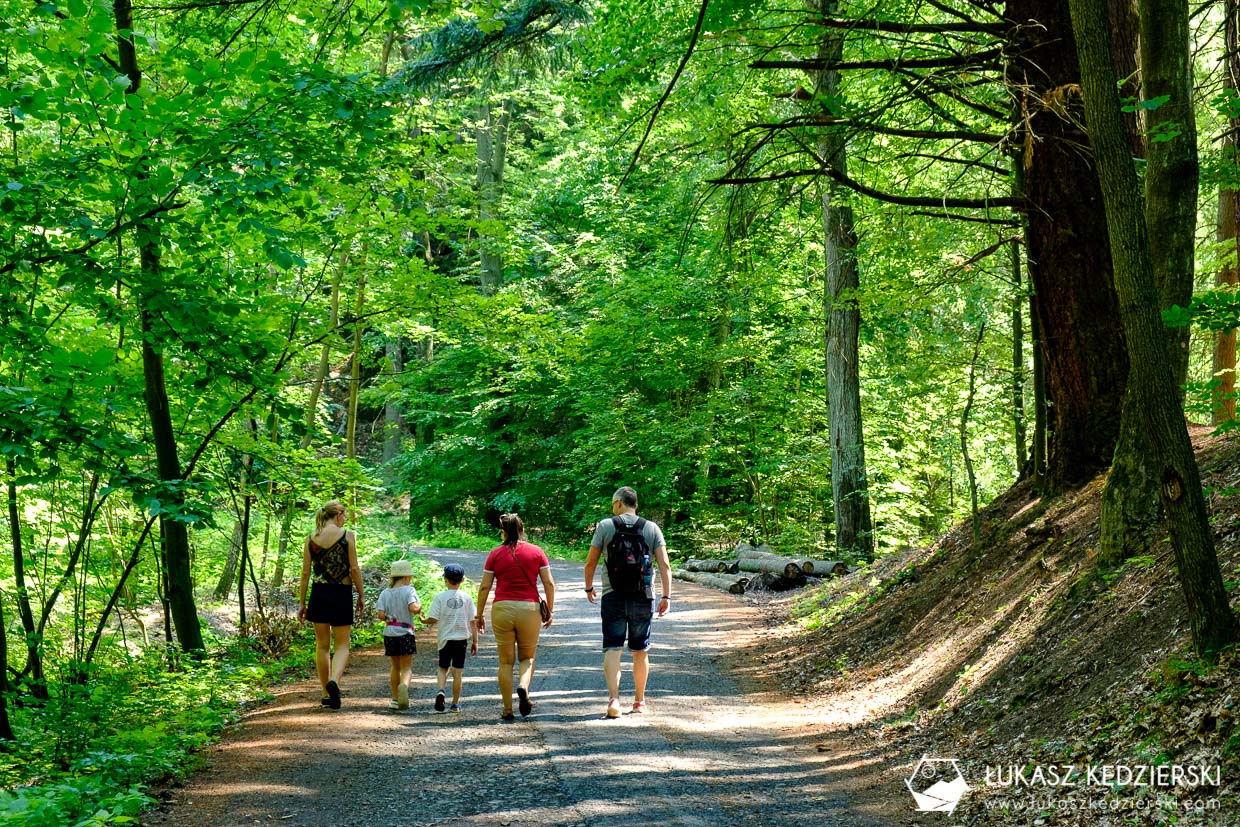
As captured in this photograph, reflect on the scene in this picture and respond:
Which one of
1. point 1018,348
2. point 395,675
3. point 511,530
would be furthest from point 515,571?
point 1018,348

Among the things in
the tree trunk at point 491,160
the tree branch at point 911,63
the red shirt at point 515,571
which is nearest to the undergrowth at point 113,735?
the red shirt at point 515,571

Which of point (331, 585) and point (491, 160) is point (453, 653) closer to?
point (331, 585)

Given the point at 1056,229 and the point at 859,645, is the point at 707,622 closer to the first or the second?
the point at 859,645

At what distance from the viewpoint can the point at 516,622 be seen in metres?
8.22

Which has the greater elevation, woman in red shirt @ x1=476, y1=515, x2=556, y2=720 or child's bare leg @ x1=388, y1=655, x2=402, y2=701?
woman in red shirt @ x1=476, y1=515, x2=556, y2=720

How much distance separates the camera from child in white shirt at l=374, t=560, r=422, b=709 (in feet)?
27.2

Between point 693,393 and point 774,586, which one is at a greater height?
point 693,393

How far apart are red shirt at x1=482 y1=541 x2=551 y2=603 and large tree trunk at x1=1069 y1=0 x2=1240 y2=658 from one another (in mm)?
4882

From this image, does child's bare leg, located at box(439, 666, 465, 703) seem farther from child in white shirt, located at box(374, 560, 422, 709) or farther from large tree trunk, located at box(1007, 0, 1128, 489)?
large tree trunk, located at box(1007, 0, 1128, 489)

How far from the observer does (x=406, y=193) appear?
11.6 m

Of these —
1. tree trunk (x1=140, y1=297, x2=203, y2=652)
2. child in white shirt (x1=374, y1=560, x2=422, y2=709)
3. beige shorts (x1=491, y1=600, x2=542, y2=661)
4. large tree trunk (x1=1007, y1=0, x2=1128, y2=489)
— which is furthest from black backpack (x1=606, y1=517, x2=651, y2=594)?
tree trunk (x1=140, y1=297, x2=203, y2=652)

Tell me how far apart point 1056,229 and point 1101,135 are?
3.89 meters

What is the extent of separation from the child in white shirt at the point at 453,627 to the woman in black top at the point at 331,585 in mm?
699

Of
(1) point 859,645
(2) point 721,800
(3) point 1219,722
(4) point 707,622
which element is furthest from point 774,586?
(3) point 1219,722
